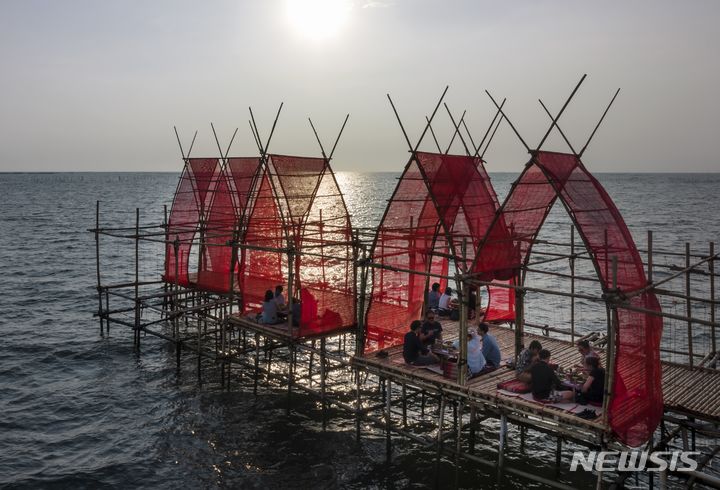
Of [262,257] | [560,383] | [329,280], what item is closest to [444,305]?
[329,280]

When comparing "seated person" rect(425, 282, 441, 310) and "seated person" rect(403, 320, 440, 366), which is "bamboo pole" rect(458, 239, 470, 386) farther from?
"seated person" rect(425, 282, 441, 310)

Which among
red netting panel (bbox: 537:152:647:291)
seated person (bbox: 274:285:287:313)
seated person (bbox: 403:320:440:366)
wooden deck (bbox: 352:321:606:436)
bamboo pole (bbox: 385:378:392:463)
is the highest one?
red netting panel (bbox: 537:152:647:291)

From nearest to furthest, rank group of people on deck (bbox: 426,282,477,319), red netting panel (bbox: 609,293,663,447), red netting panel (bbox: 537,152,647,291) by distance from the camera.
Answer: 1. red netting panel (bbox: 609,293,663,447)
2. red netting panel (bbox: 537,152,647,291)
3. group of people on deck (bbox: 426,282,477,319)

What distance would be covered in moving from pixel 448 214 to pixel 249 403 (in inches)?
335

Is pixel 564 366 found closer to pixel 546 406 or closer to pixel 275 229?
pixel 546 406

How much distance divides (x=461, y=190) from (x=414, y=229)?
1.67m

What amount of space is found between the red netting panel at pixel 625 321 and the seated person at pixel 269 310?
→ 8609mm

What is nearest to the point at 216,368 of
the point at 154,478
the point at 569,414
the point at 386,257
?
the point at 154,478

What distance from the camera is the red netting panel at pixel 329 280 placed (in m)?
15.7

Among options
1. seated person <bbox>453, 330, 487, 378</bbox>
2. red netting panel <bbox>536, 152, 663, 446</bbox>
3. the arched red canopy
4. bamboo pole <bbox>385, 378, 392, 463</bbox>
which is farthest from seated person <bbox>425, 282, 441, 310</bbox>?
red netting panel <bbox>536, 152, 663, 446</bbox>

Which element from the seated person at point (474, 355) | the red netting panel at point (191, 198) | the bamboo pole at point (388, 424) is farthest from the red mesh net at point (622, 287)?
the red netting panel at point (191, 198)

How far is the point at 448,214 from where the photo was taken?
662 inches

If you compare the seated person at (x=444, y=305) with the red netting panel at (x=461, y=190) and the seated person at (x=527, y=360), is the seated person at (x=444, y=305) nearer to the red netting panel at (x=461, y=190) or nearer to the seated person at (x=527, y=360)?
the red netting panel at (x=461, y=190)

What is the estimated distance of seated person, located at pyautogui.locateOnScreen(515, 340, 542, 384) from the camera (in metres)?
12.0
